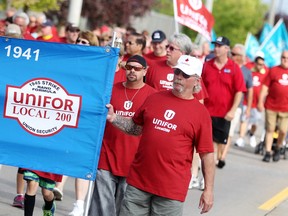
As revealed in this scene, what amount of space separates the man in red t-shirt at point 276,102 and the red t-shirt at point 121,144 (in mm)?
8533

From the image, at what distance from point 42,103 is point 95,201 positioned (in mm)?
1181

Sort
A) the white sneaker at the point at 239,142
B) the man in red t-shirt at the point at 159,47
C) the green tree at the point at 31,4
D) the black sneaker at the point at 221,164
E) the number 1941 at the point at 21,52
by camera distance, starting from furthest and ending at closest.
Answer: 1. the green tree at the point at 31,4
2. the white sneaker at the point at 239,142
3. the black sneaker at the point at 221,164
4. the man in red t-shirt at the point at 159,47
5. the number 1941 at the point at 21,52

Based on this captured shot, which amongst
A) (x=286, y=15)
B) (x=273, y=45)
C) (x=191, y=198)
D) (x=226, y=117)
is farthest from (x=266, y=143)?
(x=286, y=15)

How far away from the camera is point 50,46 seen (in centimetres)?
761

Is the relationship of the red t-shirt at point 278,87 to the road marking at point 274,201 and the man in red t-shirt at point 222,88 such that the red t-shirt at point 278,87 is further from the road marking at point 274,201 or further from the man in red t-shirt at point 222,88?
the road marking at point 274,201

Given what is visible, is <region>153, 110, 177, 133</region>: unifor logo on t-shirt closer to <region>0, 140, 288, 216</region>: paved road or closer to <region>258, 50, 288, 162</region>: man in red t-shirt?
<region>0, 140, 288, 216</region>: paved road

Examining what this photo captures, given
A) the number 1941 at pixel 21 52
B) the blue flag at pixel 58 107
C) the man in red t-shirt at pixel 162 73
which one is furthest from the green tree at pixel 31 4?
the blue flag at pixel 58 107

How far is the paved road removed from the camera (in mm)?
10656

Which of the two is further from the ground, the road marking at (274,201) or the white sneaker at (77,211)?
the white sneaker at (77,211)

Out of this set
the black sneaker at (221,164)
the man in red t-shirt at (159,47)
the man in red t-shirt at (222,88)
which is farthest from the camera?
the black sneaker at (221,164)

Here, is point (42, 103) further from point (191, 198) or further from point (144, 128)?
point (191, 198)

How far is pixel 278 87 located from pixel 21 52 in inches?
377

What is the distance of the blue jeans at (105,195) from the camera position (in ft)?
26.9

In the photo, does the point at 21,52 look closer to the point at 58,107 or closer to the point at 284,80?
the point at 58,107
